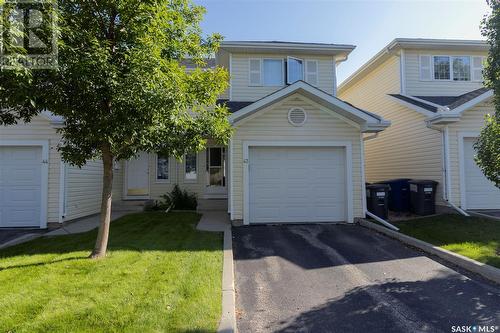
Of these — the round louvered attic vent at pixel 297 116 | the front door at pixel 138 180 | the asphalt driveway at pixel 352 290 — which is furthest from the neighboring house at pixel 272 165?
the front door at pixel 138 180

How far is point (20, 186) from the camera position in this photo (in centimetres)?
931

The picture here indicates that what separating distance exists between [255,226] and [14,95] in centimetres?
677

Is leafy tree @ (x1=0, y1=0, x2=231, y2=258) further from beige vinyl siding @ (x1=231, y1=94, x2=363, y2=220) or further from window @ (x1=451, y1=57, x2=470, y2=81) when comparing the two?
window @ (x1=451, y1=57, x2=470, y2=81)

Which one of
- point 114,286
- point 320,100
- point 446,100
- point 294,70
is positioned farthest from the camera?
point 294,70

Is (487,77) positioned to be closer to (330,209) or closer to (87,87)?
(330,209)

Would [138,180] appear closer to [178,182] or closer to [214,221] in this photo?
[178,182]

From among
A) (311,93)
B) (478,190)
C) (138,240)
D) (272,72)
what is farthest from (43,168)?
(478,190)

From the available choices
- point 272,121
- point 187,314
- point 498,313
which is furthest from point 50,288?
point 272,121

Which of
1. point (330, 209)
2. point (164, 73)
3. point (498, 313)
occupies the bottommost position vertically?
point (498, 313)

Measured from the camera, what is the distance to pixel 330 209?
973 centimetres

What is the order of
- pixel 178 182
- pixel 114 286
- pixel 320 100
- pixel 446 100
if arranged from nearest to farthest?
pixel 114 286, pixel 320 100, pixel 446 100, pixel 178 182

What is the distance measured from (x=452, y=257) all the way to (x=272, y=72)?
9438 mm

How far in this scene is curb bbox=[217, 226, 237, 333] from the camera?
3.46 m

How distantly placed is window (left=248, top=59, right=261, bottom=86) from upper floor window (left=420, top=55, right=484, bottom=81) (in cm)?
717
